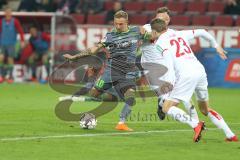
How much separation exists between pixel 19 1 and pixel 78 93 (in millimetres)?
10882

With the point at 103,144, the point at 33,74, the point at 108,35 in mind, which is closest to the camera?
the point at 103,144

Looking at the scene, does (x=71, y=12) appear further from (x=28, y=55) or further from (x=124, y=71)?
(x=124, y=71)

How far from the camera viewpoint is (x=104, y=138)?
12.7 meters

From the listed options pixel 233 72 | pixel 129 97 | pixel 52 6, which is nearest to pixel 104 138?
pixel 129 97

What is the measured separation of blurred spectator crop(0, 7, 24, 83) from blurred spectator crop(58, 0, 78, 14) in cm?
365

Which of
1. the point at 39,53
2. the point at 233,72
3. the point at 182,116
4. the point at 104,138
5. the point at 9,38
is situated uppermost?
the point at 182,116

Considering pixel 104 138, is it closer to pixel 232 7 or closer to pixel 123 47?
pixel 123 47

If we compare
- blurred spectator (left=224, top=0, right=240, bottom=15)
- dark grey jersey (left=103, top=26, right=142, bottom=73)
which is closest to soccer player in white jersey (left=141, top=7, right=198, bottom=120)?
dark grey jersey (left=103, top=26, right=142, bottom=73)

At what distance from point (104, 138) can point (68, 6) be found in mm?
17632

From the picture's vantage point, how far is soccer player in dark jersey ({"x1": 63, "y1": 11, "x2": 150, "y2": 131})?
1426 centimetres

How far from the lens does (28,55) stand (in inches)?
1054

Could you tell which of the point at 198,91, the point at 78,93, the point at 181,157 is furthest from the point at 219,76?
the point at 181,157

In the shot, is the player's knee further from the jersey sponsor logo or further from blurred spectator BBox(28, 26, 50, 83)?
blurred spectator BBox(28, 26, 50, 83)

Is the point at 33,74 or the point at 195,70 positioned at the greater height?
the point at 195,70
